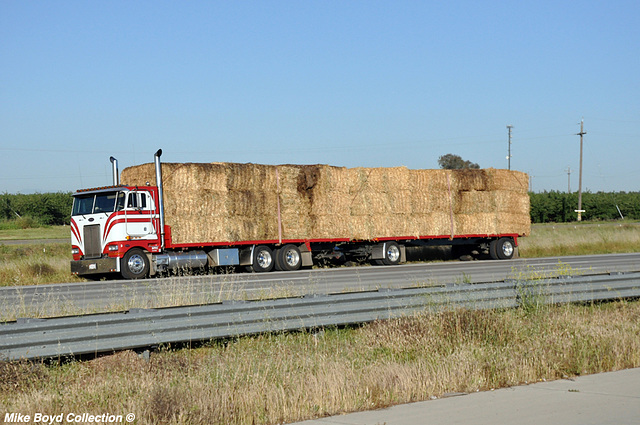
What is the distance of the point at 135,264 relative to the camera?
23.3 metres

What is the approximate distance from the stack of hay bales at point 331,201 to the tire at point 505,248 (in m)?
0.46

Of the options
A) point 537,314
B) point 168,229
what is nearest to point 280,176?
point 168,229

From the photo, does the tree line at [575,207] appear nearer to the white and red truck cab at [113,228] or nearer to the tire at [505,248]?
the tire at [505,248]

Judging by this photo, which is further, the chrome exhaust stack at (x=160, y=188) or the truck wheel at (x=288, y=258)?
the truck wheel at (x=288, y=258)

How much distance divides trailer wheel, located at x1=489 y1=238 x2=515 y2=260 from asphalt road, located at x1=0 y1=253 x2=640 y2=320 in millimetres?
5053

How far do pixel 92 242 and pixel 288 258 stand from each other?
6.70m

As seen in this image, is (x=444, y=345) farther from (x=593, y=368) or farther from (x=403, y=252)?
(x=403, y=252)

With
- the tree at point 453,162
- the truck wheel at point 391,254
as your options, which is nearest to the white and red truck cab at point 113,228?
the truck wheel at point 391,254

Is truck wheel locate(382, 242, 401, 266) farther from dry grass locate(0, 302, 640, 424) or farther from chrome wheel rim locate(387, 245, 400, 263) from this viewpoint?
dry grass locate(0, 302, 640, 424)

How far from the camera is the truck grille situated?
23.3 meters

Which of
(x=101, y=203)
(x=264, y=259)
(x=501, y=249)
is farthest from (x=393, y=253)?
(x=101, y=203)

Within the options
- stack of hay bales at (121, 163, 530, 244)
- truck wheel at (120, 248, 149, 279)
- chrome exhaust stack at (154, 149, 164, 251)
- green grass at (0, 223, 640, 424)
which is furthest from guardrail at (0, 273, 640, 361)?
stack of hay bales at (121, 163, 530, 244)

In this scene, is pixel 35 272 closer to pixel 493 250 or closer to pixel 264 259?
pixel 264 259

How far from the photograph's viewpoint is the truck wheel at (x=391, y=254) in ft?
96.1
